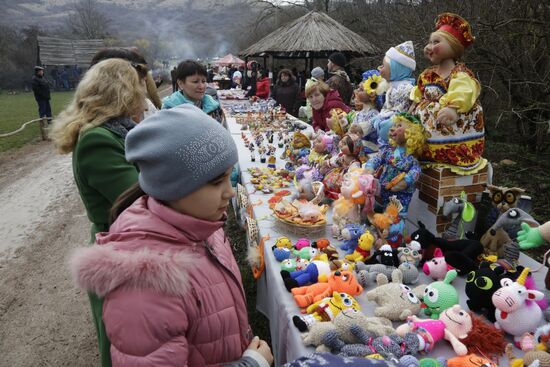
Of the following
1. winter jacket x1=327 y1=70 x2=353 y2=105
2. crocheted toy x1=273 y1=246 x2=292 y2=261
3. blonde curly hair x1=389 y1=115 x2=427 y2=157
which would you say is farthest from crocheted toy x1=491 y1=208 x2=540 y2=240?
winter jacket x1=327 y1=70 x2=353 y2=105

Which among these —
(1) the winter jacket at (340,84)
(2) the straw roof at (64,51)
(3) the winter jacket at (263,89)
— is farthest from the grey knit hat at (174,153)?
(2) the straw roof at (64,51)

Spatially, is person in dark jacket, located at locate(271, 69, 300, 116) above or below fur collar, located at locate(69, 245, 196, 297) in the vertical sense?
below

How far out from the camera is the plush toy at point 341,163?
9.41ft

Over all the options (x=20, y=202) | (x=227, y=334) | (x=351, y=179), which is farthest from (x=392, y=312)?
(x=20, y=202)

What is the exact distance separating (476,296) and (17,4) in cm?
10022

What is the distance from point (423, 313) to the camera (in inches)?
67.7

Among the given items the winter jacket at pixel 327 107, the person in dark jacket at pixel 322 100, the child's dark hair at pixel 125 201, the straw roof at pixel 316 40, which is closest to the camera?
the child's dark hair at pixel 125 201

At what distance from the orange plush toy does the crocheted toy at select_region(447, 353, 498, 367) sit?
53 centimetres

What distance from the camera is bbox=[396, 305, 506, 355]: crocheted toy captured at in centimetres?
146

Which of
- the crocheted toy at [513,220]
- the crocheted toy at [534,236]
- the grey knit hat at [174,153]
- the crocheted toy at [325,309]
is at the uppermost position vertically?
the grey knit hat at [174,153]

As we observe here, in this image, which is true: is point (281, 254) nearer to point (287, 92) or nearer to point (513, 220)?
point (513, 220)

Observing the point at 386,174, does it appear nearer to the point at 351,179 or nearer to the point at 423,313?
the point at 351,179

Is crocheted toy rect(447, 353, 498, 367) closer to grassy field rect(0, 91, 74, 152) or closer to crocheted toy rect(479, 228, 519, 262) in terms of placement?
crocheted toy rect(479, 228, 519, 262)

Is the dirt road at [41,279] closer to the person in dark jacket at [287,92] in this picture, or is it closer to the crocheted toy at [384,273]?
the crocheted toy at [384,273]
